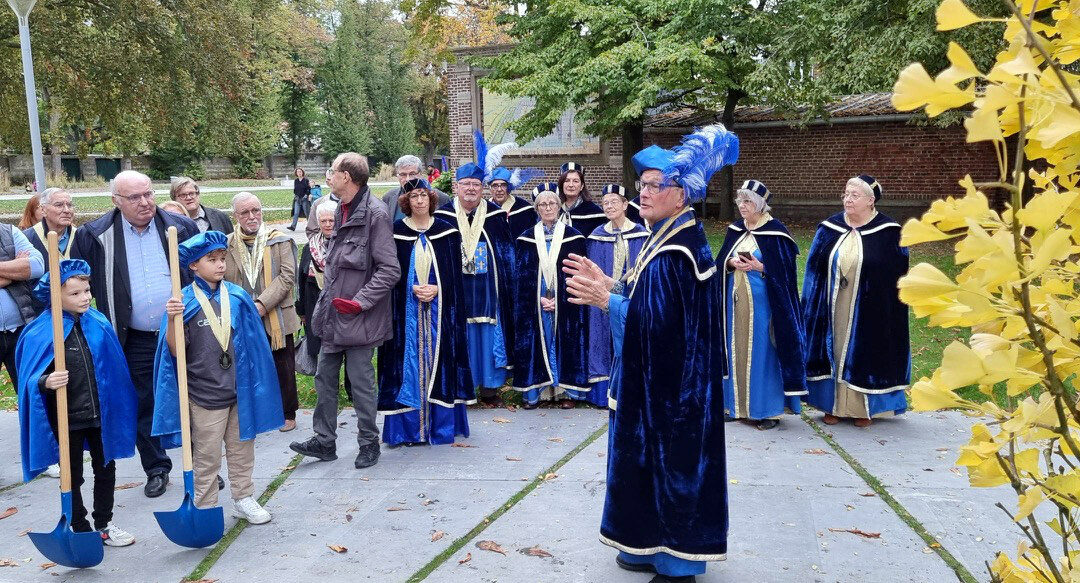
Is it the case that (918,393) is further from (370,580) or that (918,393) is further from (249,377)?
(249,377)

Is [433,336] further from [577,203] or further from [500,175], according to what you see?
[500,175]

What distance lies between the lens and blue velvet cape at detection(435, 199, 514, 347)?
7676mm

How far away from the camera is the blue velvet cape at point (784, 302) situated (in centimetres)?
686

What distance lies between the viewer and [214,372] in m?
4.93

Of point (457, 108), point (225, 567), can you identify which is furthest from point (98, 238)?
point (457, 108)

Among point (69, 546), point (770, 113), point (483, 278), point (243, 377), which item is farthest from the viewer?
point (770, 113)

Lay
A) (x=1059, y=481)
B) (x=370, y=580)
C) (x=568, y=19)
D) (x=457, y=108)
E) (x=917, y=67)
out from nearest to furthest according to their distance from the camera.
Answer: (x=917, y=67) → (x=1059, y=481) → (x=370, y=580) → (x=568, y=19) → (x=457, y=108)

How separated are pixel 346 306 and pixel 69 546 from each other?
2.18 meters

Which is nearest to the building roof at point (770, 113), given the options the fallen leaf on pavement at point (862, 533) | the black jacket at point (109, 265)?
the fallen leaf on pavement at point (862, 533)

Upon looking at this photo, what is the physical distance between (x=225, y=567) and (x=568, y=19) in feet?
55.4

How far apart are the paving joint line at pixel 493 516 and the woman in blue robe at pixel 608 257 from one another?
1.03m

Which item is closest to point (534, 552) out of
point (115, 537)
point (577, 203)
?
point (115, 537)

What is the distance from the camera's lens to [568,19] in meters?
19.5

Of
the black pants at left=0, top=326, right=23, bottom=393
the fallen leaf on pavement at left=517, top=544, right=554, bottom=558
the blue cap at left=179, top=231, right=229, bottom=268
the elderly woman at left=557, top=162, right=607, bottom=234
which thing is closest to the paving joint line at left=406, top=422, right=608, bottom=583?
the fallen leaf on pavement at left=517, top=544, right=554, bottom=558
